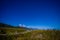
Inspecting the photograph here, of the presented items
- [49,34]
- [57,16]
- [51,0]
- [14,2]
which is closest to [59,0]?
[51,0]

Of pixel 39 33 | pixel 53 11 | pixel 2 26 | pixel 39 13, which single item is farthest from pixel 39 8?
pixel 2 26

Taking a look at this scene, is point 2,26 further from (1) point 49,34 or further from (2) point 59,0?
(2) point 59,0

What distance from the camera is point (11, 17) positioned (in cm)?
271

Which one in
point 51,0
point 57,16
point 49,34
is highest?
point 51,0

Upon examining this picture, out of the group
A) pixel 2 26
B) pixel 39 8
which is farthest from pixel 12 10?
pixel 39 8

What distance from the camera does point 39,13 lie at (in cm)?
271

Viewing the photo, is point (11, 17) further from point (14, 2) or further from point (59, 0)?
point (59, 0)

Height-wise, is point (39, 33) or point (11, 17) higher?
point (11, 17)

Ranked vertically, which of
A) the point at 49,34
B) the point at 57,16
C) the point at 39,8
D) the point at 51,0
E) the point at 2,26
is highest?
the point at 51,0

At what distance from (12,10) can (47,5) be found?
76 centimetres

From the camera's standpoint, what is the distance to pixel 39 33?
102 inches

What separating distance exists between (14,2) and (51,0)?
80 cm

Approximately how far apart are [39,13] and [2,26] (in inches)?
32.9

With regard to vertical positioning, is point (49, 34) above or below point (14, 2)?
below
